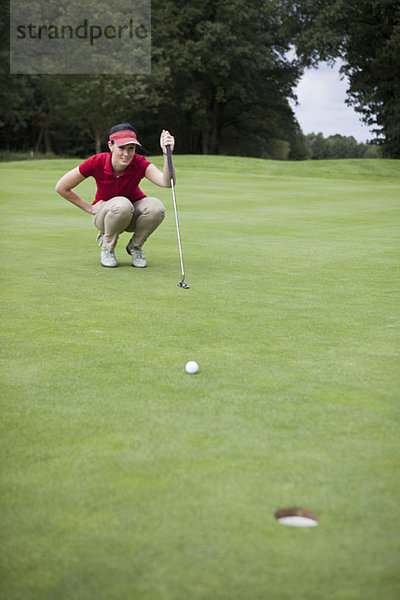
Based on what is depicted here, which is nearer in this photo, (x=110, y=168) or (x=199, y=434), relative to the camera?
(x=199, y=434)

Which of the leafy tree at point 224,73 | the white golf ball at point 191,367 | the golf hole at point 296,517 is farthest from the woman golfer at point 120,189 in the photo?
the leafy tree at point 224,73

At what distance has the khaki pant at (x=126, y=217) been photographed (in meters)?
7.79

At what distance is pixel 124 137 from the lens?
735 centimetres

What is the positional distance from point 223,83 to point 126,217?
5220 cm

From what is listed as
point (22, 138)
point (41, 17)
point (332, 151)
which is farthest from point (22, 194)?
point (332, 151)

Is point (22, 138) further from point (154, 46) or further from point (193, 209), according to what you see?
point (193, 209)

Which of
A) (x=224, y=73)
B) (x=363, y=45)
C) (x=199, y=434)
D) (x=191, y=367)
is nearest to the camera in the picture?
(x=199, y=434)

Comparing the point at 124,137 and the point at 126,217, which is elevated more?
the point at 124,137

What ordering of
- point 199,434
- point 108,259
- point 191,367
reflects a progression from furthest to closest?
point 108,259
point 191,367
point 199,434

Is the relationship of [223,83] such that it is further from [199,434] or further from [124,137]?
[199,434]

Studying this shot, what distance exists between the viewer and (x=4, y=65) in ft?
172

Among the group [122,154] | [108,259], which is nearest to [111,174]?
[122,154]

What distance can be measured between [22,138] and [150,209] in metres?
63.0

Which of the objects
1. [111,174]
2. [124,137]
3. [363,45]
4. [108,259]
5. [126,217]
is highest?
[363,45]
